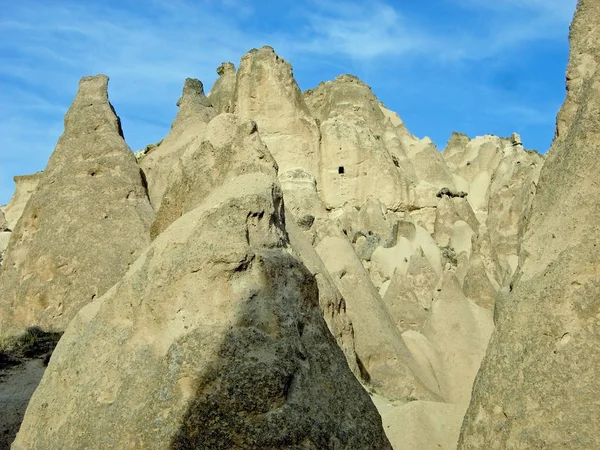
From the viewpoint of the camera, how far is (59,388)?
3.94 meters

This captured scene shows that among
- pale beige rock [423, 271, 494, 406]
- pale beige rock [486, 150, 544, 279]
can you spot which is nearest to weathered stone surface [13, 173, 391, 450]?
pale beige rock [423, 271, 494, 406]

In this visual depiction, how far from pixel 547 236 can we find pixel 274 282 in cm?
152

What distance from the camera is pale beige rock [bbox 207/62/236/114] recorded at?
1015 inches

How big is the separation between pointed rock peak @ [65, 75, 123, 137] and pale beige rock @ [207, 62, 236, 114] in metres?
14.8

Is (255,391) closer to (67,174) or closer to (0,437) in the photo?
(0,437)

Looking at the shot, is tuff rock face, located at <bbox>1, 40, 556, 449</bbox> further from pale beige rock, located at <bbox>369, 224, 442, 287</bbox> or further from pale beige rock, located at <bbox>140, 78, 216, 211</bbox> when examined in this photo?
pale beige rock, located at <bbox>369, 224, 442, 287</bbox>

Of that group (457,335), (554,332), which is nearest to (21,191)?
(457,335)

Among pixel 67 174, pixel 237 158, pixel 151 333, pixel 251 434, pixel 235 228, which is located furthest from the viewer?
pixel 67 174

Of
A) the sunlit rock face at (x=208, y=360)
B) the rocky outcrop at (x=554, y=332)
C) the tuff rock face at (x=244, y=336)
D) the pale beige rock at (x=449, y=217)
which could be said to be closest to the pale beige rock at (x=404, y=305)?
the tuff rock face at (x=244, y=336)

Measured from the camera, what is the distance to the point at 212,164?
5.95 metres

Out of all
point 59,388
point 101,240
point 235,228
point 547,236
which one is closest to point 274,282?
point 235,228

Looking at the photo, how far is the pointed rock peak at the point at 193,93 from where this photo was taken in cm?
1320

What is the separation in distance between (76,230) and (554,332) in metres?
5.38

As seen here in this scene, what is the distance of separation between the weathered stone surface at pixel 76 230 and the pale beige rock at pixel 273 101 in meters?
14.5
